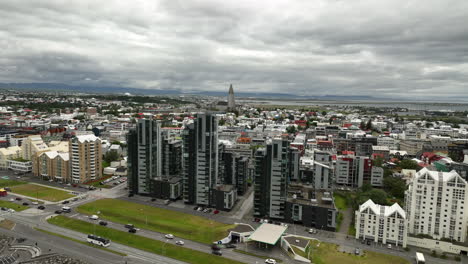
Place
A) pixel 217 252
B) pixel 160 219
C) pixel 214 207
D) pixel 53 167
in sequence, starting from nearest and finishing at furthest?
pixel 217 252, pixel 160 219, pixel 214 207, pixel 53 167

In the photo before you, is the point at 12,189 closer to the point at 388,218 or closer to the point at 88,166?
the point at 88,166

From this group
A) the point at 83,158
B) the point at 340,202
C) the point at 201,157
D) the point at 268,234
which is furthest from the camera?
the point at 83,158

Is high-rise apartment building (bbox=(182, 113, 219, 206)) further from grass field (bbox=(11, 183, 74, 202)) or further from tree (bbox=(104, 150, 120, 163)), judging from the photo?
tree (bbox=(104, 150, 120, 163))

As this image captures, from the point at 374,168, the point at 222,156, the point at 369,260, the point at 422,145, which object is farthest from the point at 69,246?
the point at 422,145

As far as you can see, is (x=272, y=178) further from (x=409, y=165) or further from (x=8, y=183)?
(x=8, y=183)

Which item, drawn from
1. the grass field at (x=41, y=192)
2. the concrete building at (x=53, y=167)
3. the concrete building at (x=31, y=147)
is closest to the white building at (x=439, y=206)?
the grass field at (x=41, y=192)

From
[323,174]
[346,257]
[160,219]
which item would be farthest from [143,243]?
[323,174]

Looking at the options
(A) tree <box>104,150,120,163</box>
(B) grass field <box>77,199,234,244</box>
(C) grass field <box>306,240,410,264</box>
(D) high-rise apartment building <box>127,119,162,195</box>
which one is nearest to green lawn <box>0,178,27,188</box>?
(A) tree <box>104,150,120,163</box>
